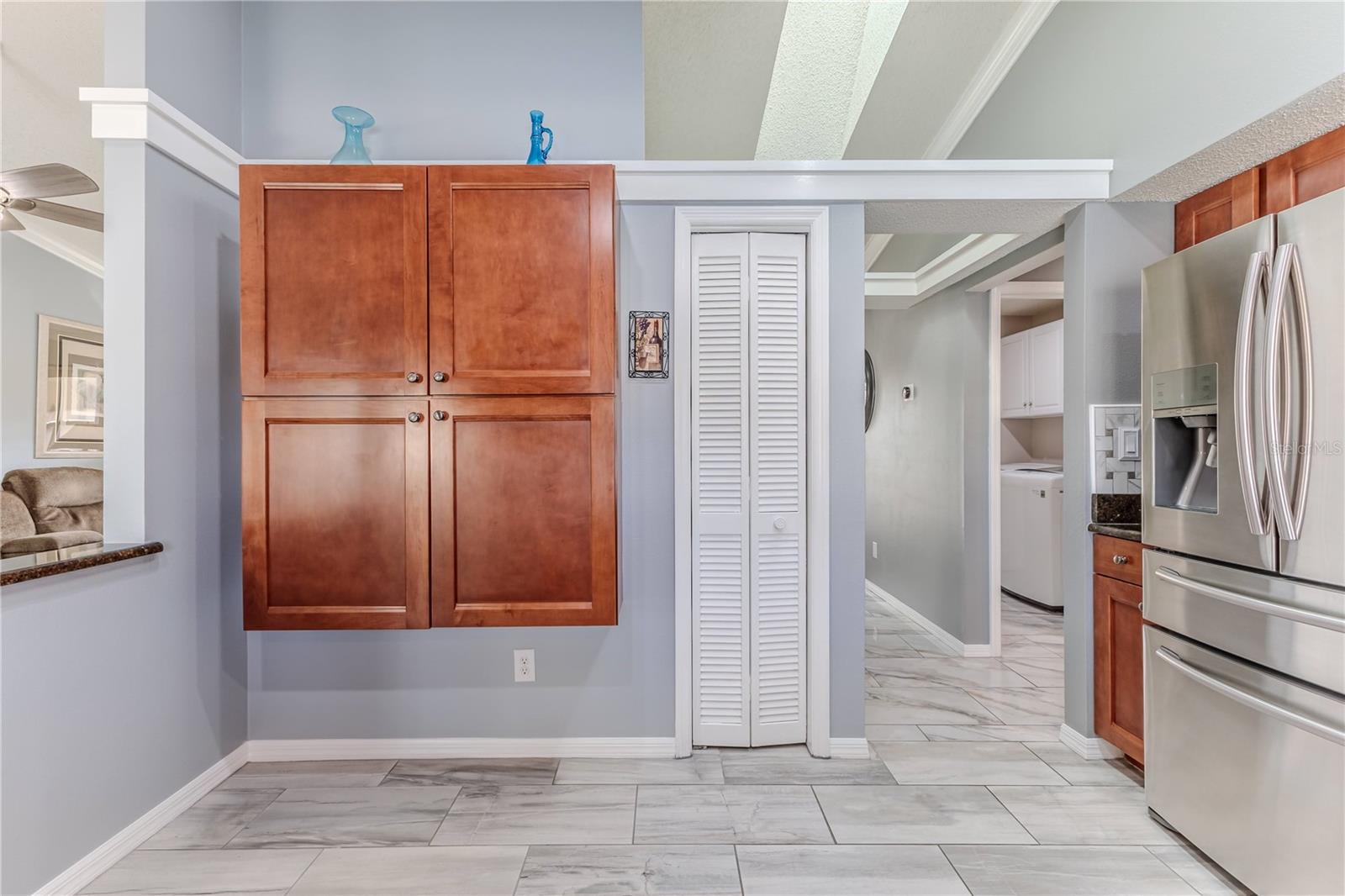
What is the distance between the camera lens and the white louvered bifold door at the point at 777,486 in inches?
Answer: 95.2

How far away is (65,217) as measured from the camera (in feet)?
Result: 9.34

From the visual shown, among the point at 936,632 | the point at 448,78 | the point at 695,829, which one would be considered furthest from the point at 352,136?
the point at 936,632

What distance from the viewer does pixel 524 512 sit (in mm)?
2029

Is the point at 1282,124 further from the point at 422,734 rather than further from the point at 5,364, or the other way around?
the point at 5,364

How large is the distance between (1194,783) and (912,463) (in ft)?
9.21

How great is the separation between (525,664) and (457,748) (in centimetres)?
41

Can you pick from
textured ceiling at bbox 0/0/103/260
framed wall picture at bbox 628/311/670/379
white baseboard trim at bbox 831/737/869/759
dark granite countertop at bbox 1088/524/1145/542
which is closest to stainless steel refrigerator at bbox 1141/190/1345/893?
dark granite countertop at bbox 1088/524/1145/542

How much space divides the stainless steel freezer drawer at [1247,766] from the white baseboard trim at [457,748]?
63.3 inches

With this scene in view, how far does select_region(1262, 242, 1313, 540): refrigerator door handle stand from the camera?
1.46 m

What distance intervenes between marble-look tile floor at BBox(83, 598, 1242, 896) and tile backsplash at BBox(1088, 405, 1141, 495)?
105 centimetres

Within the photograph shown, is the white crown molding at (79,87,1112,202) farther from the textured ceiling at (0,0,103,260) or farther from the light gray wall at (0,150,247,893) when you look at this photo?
the textured ceiling at (0,0,103,260)

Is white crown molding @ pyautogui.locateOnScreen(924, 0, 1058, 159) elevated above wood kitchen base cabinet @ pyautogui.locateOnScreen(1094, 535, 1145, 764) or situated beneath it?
elevated above

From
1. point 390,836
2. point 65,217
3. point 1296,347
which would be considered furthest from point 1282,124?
point 65,217

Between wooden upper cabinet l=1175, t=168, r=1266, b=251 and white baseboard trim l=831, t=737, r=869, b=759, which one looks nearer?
wooden upper cabinet l=1175, t=168, r=1266, b=251
